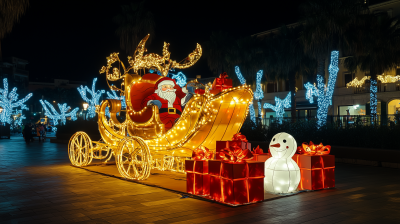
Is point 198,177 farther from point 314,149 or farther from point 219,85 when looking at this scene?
point 314,149

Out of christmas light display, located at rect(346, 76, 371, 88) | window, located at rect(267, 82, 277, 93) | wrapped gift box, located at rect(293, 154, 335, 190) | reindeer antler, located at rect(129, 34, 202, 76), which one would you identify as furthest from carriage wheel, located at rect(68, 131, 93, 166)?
window, located at rect(267, 82, 277, 93)

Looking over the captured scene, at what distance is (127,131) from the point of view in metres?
9.94

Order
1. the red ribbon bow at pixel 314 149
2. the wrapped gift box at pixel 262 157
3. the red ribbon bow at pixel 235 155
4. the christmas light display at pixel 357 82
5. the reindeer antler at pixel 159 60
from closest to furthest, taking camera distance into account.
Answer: the red ribbon bow at pixel 235 155 < the red ribbon bow at pixel 314 149 < the wrapped gift box at pixel 262 157 < the reindeer antler at pixel 159 60 < the christmas light display at pixel 357 82

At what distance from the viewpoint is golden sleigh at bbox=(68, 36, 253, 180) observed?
778 cm

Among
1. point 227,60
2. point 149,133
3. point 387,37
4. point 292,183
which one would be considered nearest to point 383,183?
point 292,183

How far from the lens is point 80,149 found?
11.1m

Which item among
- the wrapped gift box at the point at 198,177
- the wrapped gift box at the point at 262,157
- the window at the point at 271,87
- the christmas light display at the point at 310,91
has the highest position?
the window at the point at 271,87

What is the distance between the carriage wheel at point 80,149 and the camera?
1090 centimetres

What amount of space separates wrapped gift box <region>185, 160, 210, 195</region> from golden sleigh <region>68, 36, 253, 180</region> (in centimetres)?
121

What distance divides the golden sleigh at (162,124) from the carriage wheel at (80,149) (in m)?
0.05

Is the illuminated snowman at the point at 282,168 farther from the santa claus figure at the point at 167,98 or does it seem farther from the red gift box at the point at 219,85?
the santa claus figure at the point at 167,98

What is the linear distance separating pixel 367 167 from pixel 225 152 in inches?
276

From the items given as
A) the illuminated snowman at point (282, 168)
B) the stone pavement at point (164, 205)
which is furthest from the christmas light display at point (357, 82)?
the illuminated snowman at point (282, 168)

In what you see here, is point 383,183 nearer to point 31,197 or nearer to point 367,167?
point 367,167
